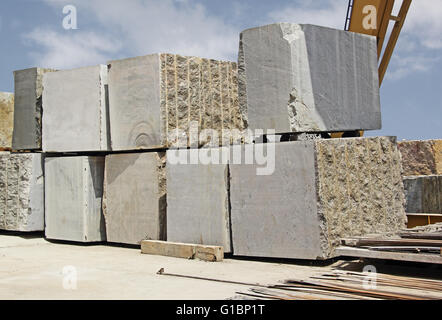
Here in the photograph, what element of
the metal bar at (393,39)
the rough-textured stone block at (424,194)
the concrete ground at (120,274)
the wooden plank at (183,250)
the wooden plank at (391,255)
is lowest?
the concrete ground at (120,274)

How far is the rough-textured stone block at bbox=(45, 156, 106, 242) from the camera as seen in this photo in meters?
8.37

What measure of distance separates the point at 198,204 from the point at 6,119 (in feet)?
18.4

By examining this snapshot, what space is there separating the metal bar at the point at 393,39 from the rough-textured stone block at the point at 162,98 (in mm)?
5495

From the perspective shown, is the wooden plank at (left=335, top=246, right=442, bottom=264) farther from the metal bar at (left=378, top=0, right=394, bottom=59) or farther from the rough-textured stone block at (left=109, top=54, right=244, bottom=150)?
the metal bar at (left=378, top=0, right=394, bottom=59)

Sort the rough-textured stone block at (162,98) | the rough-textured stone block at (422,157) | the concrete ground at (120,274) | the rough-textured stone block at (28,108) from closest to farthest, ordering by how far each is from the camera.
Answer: the concrete ground at (120,274) < the rough-textured stone block at (162,98) < the rough-textured stone block at (28,108) < the rough-textured stone block at (422,157)

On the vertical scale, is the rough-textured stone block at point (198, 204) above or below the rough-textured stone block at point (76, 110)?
below

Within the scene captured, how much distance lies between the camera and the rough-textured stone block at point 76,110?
8180 mm

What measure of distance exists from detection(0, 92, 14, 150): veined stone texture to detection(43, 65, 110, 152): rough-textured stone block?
7.50ft

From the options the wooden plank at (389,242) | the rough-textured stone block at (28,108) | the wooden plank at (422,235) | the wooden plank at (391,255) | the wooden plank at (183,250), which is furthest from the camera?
the rough-textured stone block at (28,108)

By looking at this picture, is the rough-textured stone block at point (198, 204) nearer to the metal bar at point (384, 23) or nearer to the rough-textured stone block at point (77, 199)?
the rough-textured stone block at point (77, 199)

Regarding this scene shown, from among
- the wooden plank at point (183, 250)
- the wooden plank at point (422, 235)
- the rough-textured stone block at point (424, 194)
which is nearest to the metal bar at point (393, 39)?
the rough-textured stone block at point (424, 194)

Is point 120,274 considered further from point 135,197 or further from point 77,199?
point 77,199

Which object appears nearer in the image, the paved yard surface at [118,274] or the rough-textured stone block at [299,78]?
the paved yard surface at [118,274]
